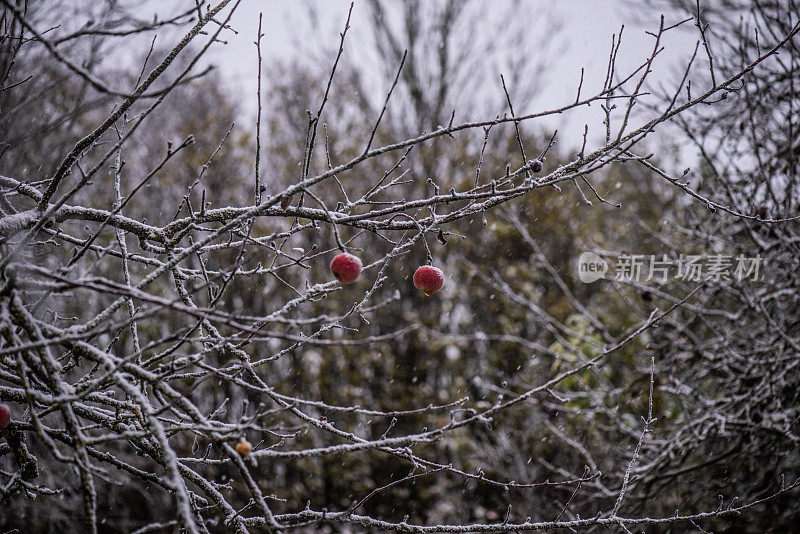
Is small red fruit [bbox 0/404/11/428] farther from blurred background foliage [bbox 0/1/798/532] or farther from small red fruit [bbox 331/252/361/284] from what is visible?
blurred background foliage [bbox 0/1/798/532]

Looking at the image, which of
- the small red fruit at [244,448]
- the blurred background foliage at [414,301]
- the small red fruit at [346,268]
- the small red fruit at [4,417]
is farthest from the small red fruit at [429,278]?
the blurred background foliage at [414,301]

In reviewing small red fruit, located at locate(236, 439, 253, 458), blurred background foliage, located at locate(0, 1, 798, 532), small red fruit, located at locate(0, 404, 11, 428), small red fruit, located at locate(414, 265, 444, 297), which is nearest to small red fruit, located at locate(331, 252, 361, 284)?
small red fruit, located at locate(414, 265, 444, 297)

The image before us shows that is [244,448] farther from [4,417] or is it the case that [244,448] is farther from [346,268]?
[4,417]

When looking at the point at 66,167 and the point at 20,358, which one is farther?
the point at 66,167

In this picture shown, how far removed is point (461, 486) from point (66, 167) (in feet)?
17.8

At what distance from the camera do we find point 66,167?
58.4 inches

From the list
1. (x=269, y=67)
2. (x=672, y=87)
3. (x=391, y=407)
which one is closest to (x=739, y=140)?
(x=672, y=87)

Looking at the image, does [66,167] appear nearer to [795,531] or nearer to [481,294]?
[795,531]

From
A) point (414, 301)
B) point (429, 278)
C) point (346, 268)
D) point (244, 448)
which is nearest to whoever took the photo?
point (244, 448)

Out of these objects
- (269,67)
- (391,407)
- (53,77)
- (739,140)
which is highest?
(269,67)

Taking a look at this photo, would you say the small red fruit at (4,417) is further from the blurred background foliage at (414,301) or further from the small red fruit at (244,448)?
the blurred background foliage at (414,301)

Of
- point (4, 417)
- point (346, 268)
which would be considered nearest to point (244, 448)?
point (346, 268)

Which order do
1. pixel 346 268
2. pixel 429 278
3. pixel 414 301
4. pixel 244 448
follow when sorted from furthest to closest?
1. pixel 414 301
2. pixel 429 278
3. pixel 346 268
4. pixel 244 448

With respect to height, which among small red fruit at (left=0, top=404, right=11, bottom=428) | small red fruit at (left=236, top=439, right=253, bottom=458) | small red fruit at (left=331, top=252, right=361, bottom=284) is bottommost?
small red fruit at (left=236, top=439, right=253, bottom=458)
